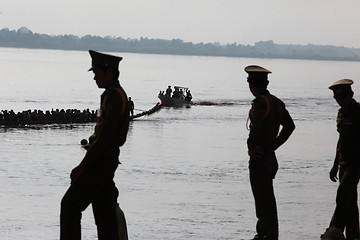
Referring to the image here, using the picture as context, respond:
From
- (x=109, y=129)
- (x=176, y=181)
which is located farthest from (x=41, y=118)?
(x=109, y=129)

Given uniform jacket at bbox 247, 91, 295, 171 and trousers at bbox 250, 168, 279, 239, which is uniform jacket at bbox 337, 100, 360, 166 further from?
trousers at bbox 250, 168, 279, 239

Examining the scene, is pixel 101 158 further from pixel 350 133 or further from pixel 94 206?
pixel 350 133

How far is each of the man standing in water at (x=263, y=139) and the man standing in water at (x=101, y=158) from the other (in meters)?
→ 2.14

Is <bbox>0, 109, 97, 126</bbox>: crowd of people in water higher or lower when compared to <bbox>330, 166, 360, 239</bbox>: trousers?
lower

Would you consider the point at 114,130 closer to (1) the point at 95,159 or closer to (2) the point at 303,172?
(1) the point at 95,159

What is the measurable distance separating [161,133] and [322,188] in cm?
3066

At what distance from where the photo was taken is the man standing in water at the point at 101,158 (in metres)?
7.97

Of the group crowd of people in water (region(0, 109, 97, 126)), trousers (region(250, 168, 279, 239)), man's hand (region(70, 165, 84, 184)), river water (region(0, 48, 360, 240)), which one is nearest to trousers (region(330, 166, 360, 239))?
trousers (region(250, 168, 279, 239))

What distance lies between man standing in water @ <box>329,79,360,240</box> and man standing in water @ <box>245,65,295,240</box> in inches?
35.6

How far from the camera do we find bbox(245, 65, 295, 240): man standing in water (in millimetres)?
9758

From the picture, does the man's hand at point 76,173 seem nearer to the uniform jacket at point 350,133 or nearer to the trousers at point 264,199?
the trousers at point 264,199

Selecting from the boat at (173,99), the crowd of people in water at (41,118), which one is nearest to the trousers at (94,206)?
the crowd of people in water at (41,118)

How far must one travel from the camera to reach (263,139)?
9797 mm

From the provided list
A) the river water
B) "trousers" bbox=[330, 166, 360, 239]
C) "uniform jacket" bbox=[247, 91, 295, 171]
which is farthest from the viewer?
the river water
